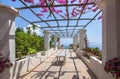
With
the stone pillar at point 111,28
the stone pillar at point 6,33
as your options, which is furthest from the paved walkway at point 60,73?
the stone pillar at point 111,28

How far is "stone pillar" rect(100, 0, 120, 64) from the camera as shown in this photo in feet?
14.7

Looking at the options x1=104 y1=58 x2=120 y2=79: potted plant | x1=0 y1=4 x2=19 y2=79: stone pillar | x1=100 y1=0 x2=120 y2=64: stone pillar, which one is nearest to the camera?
x1=104 y1=58 x2=120 y2=79: potted plant

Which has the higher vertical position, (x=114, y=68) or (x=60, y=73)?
(x=114, y=68)

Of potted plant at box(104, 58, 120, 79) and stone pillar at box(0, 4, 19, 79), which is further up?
A: stone pillar at box(0, 4, 19, 79)

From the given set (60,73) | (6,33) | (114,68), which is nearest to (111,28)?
(114,68)

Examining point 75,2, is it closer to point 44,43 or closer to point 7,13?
point 7,13

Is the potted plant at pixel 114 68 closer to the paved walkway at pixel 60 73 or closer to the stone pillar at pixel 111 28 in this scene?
the stone pillar at pixel 111 28

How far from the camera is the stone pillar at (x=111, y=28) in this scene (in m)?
4.48

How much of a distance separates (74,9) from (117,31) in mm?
3005

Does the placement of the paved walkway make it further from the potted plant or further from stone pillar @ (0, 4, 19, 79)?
the potted plant

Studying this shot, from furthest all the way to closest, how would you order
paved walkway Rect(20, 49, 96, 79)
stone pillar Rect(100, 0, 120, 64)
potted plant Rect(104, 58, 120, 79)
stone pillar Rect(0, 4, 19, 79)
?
1. paved walkway Rect(20, 49, 96, 79)
2. stone pillar Rect(0, 4, 19, 79)
3. stone pillar Rect(100, 0, 120, 64)
4. potted plant Rect(104, 58, 120, 79)

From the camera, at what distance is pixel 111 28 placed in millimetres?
4848

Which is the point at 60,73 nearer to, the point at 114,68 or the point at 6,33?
the point at 6,33

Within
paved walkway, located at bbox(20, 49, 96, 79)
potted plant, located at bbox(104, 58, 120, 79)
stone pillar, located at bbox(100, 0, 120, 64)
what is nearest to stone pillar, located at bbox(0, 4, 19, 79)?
paved walkway, located at bbox(20, 49, 96, 79)
